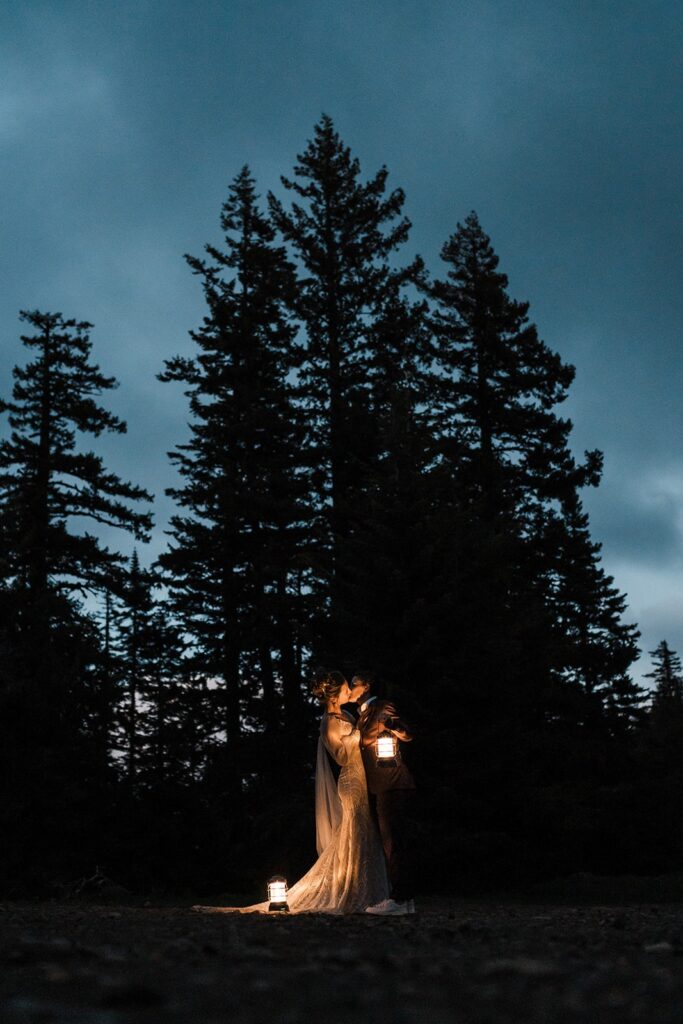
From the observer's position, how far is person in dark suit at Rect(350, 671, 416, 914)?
11664 mm

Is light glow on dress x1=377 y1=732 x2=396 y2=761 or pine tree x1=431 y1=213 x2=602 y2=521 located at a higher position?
pine tree x1=431 y1=213 x2=602 y2=521

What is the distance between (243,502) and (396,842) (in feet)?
65.5

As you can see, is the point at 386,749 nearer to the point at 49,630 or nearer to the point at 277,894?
the point at 277,894

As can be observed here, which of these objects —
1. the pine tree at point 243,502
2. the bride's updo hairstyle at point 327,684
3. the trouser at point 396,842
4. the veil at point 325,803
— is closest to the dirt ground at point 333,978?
the trouser at point 396,842

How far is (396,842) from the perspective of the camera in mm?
11688


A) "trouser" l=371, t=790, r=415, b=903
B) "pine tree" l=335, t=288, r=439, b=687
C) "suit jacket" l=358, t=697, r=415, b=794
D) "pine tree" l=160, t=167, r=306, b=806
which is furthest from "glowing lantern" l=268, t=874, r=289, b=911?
"pine tree" l=160, t=167, r=306, b=806

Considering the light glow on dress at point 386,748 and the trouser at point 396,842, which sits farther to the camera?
the light glow on dress at point 386,748

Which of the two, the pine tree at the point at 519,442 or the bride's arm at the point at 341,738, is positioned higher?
the pine tree at the point at 519,442

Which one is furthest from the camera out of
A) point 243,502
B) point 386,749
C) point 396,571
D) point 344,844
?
point 243,502

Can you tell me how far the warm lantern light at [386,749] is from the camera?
11805 mm

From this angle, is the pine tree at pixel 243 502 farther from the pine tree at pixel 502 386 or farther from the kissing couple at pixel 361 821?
the kissing couple at pixel 361 821

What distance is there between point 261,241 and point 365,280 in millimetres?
4701

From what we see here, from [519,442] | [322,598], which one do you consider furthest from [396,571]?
[519,442]

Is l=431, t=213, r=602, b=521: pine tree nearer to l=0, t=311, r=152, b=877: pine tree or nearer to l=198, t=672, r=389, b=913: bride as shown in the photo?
l=0, t=311, r=152, b=877: pine tree
